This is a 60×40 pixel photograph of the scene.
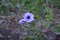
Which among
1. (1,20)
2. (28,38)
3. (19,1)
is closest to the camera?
(28,38)

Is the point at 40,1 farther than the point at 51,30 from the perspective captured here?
Yes

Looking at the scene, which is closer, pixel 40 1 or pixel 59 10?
pixel 40 1

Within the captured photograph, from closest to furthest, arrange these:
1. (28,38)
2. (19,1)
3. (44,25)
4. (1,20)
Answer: (28,38) → (44,25) → (1,20) → (19,1)

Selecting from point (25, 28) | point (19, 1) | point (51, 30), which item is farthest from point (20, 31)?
point (19, 1)

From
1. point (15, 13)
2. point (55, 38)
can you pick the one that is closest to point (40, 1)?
point (15, 13)

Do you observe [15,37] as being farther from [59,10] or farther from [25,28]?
[59,10]

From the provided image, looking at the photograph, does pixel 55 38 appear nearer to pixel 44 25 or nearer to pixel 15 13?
pixel 44 25

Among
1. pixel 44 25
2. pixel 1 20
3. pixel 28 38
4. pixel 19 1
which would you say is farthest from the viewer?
pixel 19 1

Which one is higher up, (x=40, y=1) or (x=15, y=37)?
(x=40, y=1)
